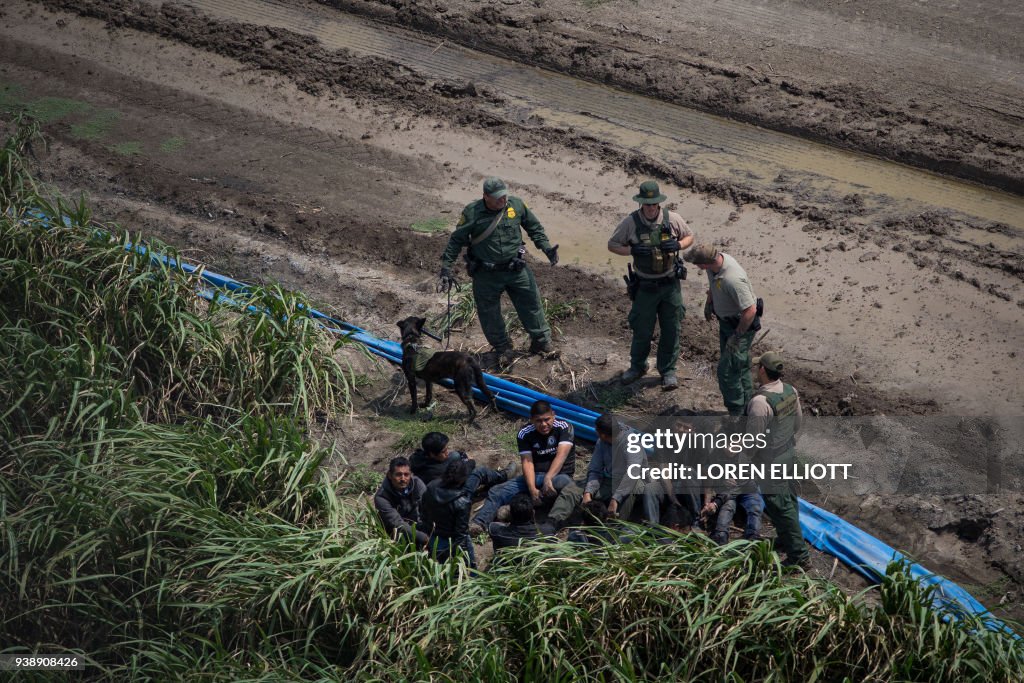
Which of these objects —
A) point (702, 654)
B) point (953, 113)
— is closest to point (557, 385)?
point (702, 654)

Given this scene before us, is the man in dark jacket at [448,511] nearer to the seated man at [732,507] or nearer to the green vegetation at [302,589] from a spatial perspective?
the green vegetation at [302,589]

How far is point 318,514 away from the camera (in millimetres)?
7777

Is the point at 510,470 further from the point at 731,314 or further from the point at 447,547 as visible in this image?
the point at 731,314

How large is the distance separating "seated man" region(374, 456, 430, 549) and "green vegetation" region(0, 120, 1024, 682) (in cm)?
33

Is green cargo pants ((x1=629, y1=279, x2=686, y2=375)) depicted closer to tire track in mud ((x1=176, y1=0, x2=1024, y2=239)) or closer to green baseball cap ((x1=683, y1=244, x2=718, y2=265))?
green baseball cap ((x1=683, y1=244, x2=718, y2=265))

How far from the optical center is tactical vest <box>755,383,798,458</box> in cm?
756

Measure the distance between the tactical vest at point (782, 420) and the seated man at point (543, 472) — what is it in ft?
5.27

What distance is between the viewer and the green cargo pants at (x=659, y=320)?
919 centimetres

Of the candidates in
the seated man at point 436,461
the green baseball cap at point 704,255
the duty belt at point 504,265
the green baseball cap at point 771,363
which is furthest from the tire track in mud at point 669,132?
the seated man at point 436,461

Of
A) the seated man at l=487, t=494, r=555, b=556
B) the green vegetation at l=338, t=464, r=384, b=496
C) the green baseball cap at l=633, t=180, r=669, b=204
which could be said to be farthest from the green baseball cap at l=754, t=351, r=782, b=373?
the green vegetation at l=338, t=464, r=384, b=496

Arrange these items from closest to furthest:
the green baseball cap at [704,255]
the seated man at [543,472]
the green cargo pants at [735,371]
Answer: the seated man at [543,472] → the green baseball cap at [704,255] → the green cargo pants at [735,371]

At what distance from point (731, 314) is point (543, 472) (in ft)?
6.62

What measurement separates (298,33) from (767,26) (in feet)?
21.5

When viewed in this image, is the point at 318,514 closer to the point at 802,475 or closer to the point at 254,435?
the point at 254,435
